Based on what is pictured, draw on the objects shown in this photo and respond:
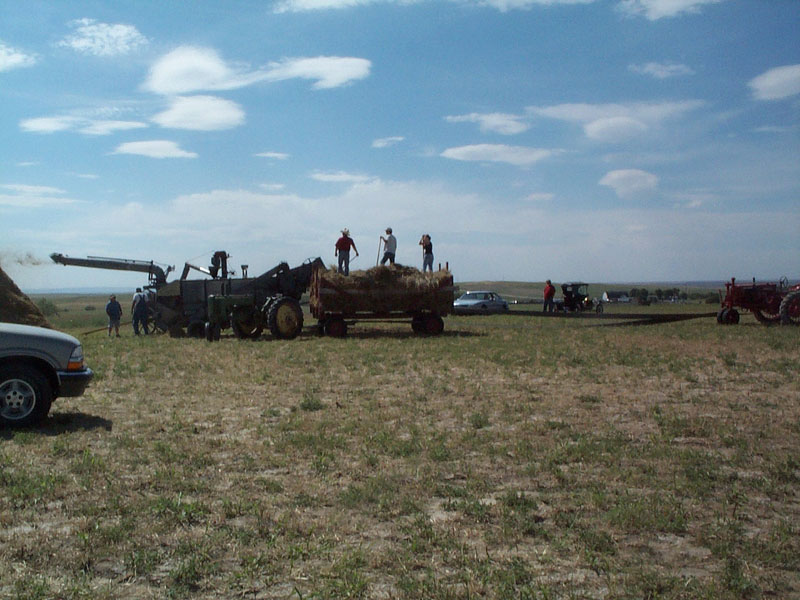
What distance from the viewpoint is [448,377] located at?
40.9 feet

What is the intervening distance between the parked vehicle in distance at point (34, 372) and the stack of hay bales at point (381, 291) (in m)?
12.9

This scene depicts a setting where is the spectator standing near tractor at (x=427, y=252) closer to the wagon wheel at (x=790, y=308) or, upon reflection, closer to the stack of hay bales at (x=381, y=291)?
the stack of hay bales at (x=381, y=291)

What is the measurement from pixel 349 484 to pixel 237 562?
1.71 meters

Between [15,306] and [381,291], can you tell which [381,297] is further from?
[15,306]

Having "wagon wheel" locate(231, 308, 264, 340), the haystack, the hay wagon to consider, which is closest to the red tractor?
the hay wagon

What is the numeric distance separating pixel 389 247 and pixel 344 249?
1.36 meters

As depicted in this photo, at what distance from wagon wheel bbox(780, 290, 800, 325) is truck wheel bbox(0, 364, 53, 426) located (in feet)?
70.8

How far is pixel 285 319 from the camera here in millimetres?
21188

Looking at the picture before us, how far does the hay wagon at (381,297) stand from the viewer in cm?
2148

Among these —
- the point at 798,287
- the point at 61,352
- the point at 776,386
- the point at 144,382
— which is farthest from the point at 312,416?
the point at 798,287

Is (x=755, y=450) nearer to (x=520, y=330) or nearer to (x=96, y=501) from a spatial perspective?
(x=96, y=501)

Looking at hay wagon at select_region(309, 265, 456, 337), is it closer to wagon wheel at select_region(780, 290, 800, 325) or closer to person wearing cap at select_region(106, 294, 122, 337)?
person wearing cap at select_region(106, 294, 122, 337)

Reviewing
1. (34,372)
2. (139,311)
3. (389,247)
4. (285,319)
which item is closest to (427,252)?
(389,247)

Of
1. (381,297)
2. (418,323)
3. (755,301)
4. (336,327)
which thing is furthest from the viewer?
(755,301)
